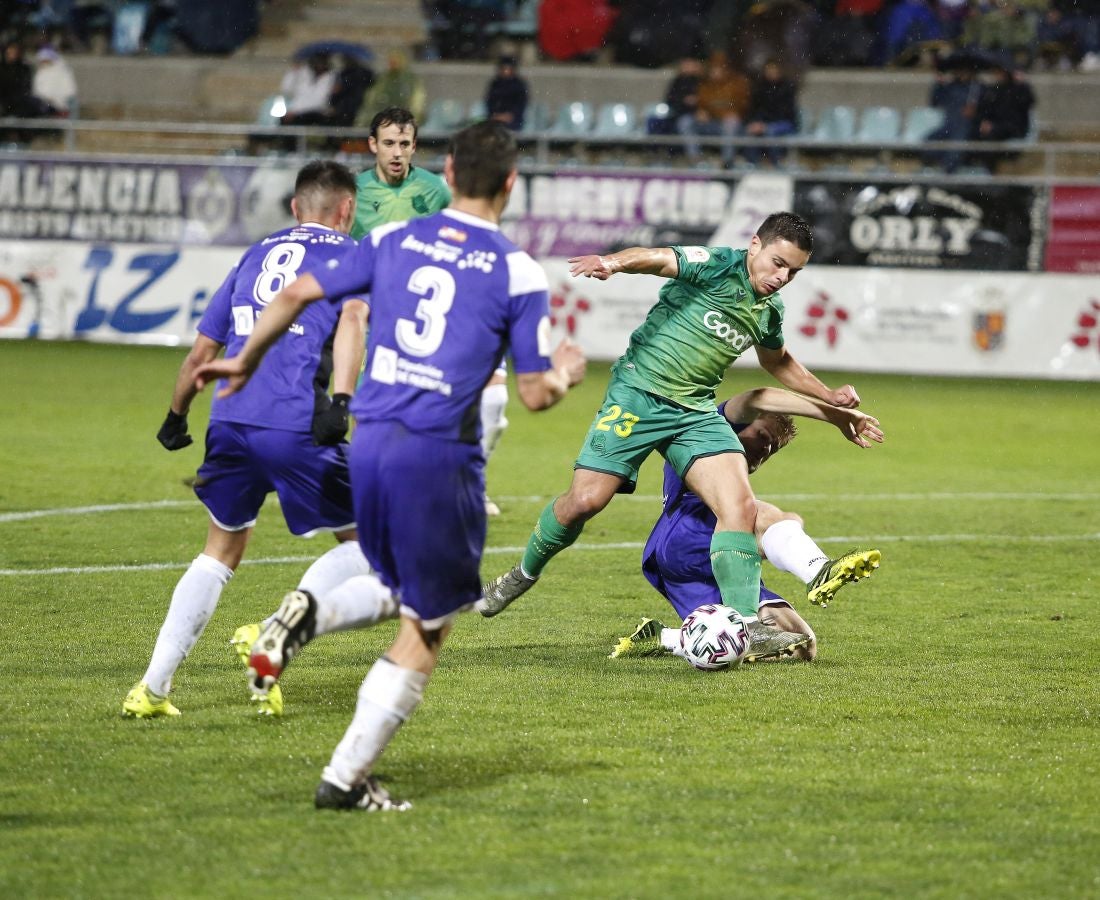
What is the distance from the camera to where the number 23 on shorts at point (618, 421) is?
7.09m

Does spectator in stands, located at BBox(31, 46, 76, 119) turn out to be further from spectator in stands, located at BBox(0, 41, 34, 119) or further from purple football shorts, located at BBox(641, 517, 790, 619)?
purple football shorts, located at BBox(641, 517, 790, 619)

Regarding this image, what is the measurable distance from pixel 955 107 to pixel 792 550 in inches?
617

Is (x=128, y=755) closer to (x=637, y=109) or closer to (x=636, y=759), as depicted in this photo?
(x=636, y=759)

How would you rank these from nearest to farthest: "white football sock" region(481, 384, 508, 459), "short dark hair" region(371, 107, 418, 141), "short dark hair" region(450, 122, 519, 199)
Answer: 1. "short dark hair" region(450, 122, 519, 199)
2. "short dark hair" region(371, 107, 418, 141)
3. "white football sock" region(481, 384, 508, 459)

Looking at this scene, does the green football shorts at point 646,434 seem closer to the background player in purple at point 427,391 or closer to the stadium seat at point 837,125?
the background player in purple at point 427,391

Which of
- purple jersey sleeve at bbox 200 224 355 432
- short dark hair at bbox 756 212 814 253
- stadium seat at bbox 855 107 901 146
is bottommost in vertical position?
stadium seat at bbox 855 107 901 146

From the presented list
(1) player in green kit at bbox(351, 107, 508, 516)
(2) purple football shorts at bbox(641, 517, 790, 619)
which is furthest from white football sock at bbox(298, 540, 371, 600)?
(1) player in green kit at bbox(351, 107, 508, 516)

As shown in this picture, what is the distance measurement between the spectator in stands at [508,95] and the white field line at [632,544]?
44.3ft

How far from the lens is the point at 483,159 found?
181 inches

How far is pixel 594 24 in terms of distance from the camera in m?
25.0

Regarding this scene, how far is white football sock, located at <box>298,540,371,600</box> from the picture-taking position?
5527 mm

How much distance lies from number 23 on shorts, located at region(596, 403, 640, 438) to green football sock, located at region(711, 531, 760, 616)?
2.35 ft

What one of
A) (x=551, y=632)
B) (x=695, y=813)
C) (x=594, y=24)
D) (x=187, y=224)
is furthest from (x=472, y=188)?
(x=594, y=24)

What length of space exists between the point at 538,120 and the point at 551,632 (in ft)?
56.9
